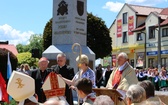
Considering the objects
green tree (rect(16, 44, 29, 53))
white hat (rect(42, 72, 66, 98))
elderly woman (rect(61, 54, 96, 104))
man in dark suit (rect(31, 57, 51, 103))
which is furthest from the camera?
green tree (rect(16, 44, 29, 53))

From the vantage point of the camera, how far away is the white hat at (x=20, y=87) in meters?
4.61

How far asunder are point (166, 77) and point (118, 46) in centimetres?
3019

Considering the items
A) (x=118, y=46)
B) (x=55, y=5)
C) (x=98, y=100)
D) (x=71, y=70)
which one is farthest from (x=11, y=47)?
(x=98, y=100)

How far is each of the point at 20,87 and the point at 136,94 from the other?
153 centimetres

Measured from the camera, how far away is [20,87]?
462cm

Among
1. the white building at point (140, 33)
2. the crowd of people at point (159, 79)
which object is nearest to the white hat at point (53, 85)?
the crowd of people at point (159, 79)

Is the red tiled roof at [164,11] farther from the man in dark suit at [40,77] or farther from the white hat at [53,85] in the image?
the white hat at [53,85]

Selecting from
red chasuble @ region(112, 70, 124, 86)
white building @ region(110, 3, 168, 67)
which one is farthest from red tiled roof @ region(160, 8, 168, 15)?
red chasuble @ region(112, 70, 124, 86)

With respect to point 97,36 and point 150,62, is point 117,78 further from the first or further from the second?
point 150,62

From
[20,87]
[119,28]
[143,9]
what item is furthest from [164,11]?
[20,87]

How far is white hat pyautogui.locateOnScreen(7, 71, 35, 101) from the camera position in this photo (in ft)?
15.1

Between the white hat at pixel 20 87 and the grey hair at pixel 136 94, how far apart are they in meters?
1.31

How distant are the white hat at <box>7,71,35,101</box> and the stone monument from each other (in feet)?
29.9

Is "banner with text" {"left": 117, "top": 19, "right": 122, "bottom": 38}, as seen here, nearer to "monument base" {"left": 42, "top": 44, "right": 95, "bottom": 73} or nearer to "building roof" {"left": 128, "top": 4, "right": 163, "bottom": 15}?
"building roof" {"left": 128, "top": 4, "right": 163, "bottom": 15}
